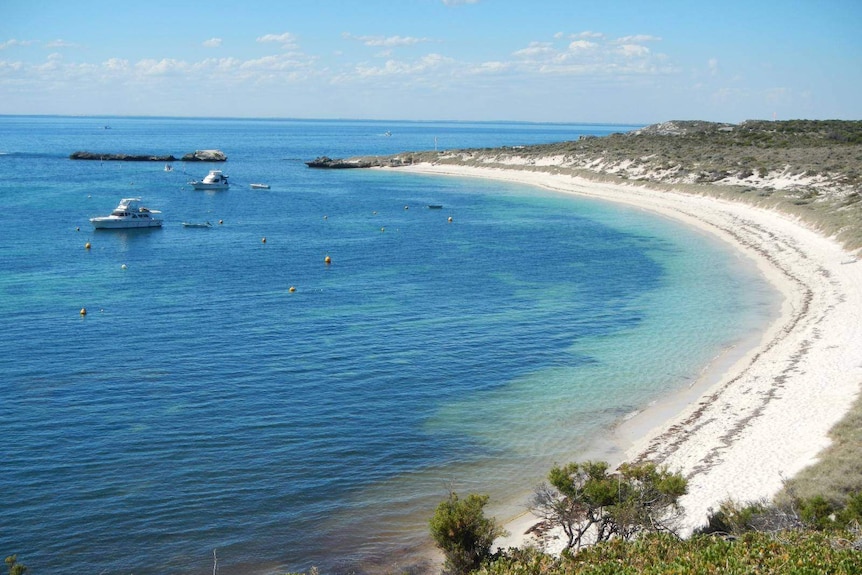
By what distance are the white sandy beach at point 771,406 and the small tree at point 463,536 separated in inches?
119

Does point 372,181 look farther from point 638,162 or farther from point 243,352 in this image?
point 243,352

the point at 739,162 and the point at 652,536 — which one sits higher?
the point at 739,162

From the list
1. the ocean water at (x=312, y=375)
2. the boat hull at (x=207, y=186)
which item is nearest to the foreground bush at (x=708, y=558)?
the ocean water at (x=312, y=375)

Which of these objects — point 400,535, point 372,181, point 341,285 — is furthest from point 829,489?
point 372,181

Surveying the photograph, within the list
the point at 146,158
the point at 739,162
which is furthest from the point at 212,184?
the point at 739,162

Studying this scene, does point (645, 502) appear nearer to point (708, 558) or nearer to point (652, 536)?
point (652, 536)

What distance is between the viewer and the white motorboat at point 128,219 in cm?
6450

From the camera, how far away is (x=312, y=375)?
28.3 meters

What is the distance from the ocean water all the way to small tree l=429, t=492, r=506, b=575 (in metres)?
2.67

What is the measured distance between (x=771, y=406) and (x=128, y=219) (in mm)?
55282

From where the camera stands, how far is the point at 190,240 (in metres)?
61.6

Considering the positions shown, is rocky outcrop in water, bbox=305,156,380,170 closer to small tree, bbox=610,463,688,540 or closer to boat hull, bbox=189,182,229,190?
boat hull, bbox=189,182,229,190

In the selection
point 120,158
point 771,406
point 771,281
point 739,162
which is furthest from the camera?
point 120,158

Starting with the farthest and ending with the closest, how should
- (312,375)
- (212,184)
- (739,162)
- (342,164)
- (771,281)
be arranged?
1. (342,164)
2. (212,184)
3. (739,162)
4. (771,281)
5. (312,375)
